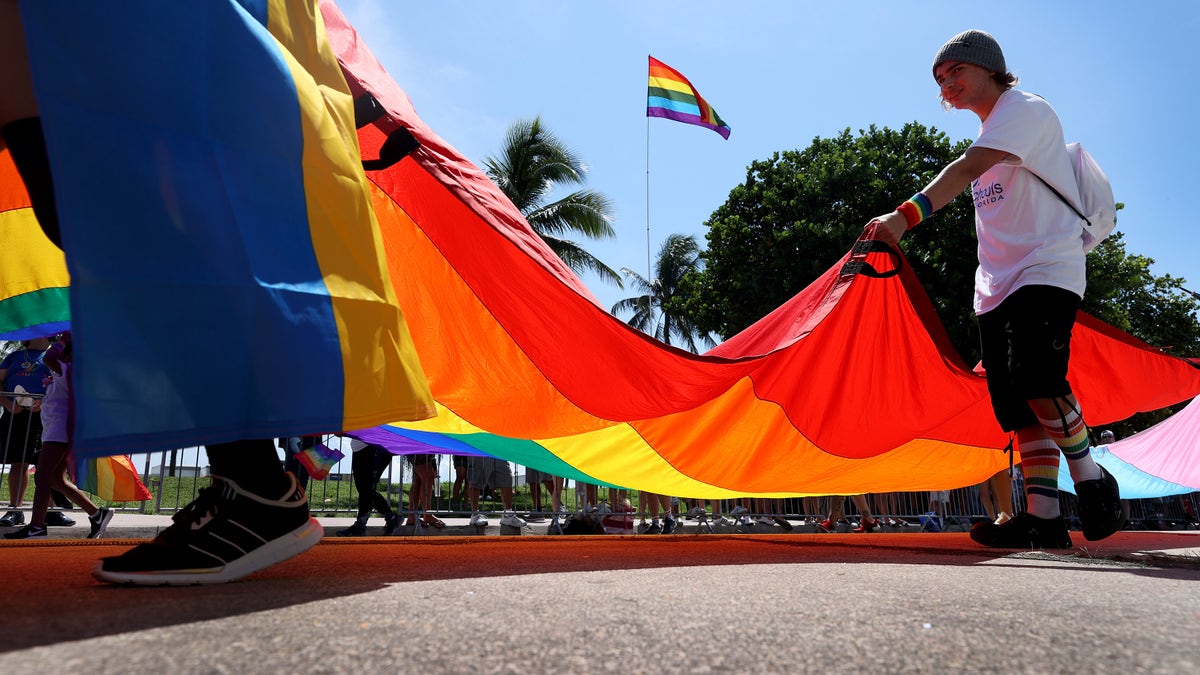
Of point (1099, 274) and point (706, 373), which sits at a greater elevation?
point (1099, 274)

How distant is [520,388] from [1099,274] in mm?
18816

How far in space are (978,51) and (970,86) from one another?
14 centimetres

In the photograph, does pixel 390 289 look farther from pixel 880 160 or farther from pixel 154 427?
pixel 880 160

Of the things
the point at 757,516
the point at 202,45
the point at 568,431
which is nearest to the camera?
the point at 202,45

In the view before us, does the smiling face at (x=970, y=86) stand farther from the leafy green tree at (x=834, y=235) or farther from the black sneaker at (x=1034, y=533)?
the leafy green tree at (x=834, y=235)

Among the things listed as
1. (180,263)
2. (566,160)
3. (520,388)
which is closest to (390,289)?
(180,263)

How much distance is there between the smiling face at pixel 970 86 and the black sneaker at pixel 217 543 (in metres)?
2.93

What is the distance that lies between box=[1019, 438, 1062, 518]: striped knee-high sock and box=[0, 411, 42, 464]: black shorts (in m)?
7.04

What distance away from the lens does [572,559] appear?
2.49 m

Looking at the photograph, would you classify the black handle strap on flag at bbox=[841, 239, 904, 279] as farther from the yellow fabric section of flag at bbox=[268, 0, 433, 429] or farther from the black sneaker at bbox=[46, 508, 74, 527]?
the black sneaker at bbox=[46, 508, 74, 527]

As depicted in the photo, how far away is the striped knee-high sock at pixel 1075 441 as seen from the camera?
9.08 feet

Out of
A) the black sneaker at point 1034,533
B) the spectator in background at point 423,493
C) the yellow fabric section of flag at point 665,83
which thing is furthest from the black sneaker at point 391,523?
the yellow fabric section of flag at point 665,83

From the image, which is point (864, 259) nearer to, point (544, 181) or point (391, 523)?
point (391, 523)

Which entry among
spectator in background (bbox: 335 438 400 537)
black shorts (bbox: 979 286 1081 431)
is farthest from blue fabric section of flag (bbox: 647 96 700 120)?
black shorts (bbox: 979 286 1081 431)
